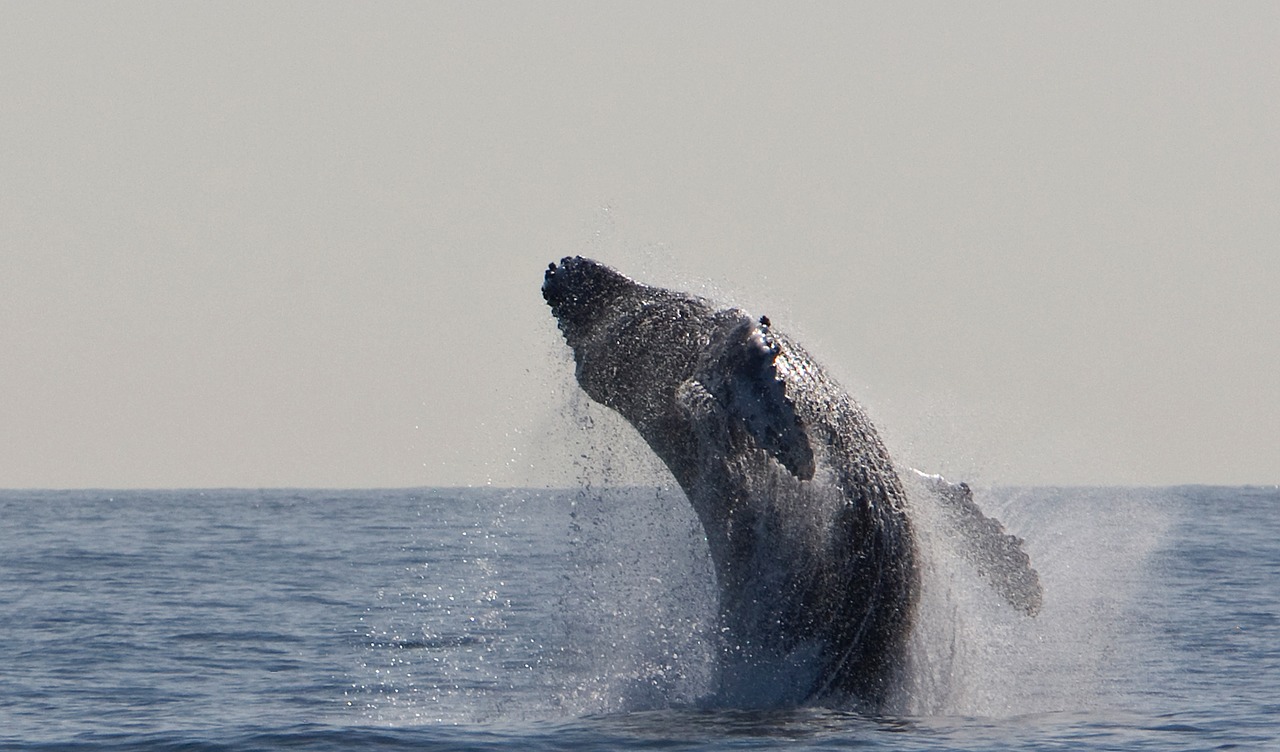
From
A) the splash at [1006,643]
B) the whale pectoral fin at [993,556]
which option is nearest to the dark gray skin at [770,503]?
the splash at [1006,643]

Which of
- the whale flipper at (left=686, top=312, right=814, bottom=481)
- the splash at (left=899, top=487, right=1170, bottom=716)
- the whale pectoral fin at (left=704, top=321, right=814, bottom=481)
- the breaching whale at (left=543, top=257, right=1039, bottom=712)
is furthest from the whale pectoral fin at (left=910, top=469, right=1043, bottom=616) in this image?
the whale pectoral fin at (left=704, top=321, right=814, bottom=481)

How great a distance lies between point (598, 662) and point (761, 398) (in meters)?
4.20

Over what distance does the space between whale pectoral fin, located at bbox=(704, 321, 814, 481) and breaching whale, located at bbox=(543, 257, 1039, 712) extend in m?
0.72

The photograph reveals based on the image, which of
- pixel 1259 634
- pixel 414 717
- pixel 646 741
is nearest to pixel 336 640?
pixel 414 717

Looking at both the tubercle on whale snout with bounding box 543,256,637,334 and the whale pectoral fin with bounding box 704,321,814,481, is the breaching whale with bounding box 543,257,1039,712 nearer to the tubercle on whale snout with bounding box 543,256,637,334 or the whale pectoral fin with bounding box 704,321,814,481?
the tubercle on whale snout with bounding box 543,256,637,334

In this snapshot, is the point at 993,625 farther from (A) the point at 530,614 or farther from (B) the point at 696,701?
(A) the point at 530,614

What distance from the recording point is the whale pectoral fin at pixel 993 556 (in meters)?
12.8

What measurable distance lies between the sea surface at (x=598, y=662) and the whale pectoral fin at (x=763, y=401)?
5.73 ft

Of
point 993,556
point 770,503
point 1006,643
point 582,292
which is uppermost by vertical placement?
point 582,292

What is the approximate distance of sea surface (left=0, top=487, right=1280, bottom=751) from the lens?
36.1 ft

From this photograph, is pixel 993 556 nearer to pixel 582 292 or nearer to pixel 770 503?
pixel 770 503

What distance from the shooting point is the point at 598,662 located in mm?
13570

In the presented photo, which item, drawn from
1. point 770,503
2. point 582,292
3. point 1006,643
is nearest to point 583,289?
point 582,292

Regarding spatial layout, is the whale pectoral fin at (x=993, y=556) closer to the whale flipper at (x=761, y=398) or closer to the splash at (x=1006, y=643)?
the splash at (x=1006, y=643)
